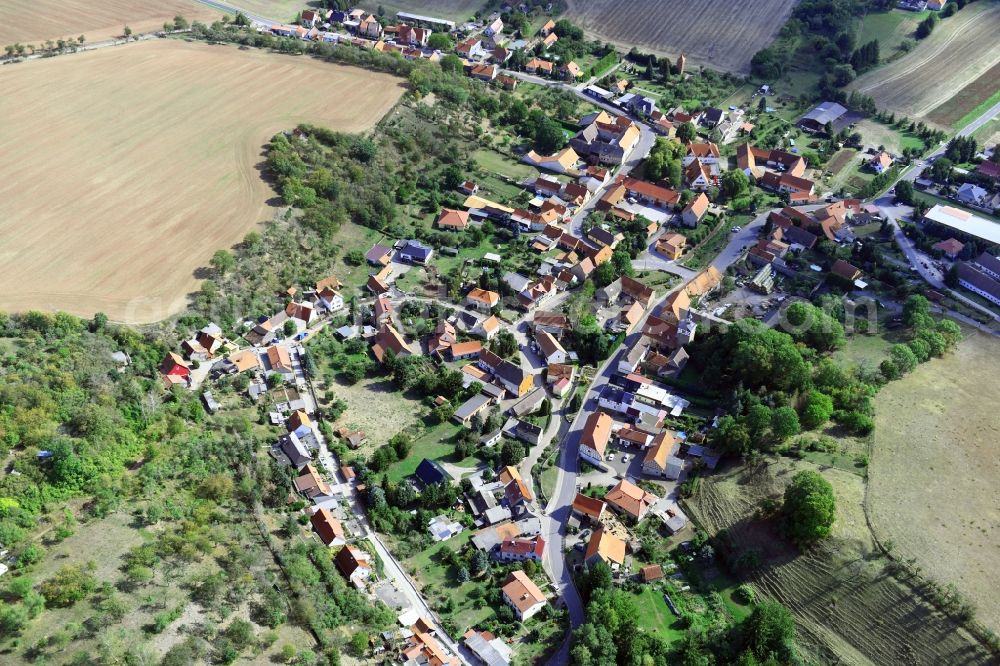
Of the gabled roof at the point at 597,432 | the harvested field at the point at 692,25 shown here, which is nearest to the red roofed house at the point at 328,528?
the gabled roof at the point at 597,432

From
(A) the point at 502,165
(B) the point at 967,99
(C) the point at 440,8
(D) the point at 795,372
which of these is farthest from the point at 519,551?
(C) the point at 440,8

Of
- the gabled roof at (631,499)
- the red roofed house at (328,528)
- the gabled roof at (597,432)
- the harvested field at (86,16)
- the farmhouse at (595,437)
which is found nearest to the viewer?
the red roofed house at (328,528)

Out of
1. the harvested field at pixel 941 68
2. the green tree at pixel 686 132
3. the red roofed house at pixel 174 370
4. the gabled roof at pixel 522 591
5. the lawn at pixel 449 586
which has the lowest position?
the lawn at pixel 449 586

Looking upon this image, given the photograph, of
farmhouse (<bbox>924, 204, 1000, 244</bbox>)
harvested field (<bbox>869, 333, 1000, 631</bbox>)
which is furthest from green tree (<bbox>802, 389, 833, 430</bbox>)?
farmhouse (<bbox>924, 204, 1000, 244</bbox>)

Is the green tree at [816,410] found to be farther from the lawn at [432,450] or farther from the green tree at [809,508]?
the lawn at [432,450]

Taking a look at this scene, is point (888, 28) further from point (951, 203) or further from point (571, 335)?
point (571, 335)

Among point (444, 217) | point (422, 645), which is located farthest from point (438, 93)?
point (422, 645)

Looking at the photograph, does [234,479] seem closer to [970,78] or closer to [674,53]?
[674,53]
